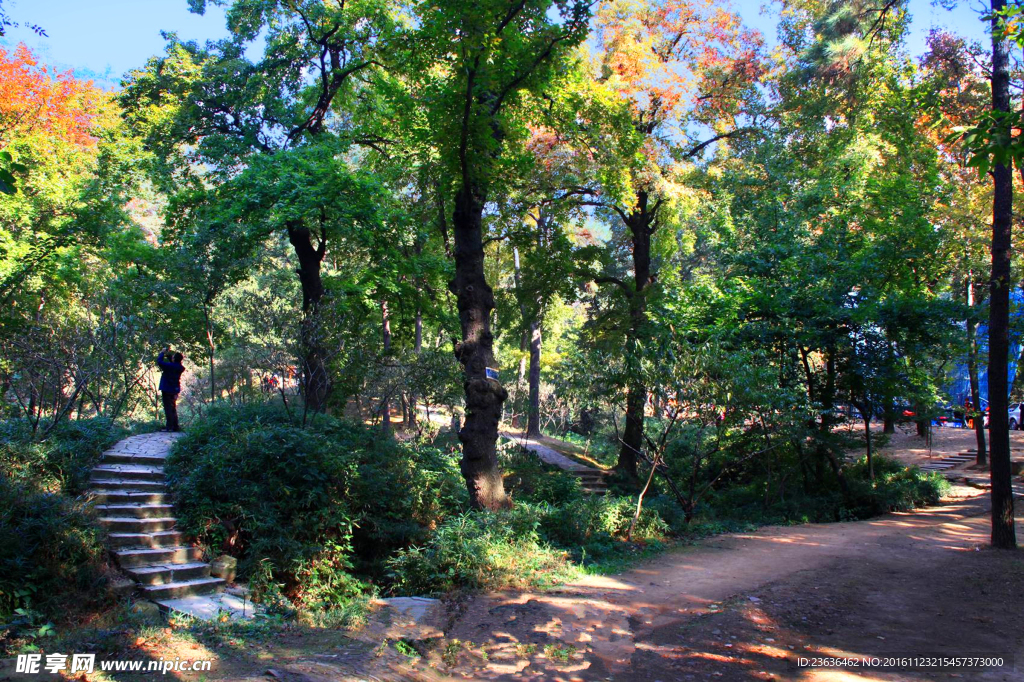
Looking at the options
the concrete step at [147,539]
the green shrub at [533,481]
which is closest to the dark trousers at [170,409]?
the concrete step at [147,539]

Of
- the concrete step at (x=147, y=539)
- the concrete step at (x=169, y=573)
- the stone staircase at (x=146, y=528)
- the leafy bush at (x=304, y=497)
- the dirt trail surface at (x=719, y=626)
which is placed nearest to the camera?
the dirt trail surface at (x=719, y=626)

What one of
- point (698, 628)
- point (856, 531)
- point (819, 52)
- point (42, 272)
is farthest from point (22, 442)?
point (819, 52)

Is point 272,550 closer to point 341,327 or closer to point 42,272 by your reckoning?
point 341,327

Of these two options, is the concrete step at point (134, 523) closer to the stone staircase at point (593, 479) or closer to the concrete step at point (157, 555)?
the concrete step at point (157, 555)

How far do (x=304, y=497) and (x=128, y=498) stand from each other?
224cm

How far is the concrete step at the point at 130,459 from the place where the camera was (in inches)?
375

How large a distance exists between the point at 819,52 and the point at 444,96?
40.3 ft

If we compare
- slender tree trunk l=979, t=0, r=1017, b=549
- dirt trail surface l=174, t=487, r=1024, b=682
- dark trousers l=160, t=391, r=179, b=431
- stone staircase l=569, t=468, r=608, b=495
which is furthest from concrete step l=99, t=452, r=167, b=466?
slender tree trunk l=979, t=0, r=1017, b=549

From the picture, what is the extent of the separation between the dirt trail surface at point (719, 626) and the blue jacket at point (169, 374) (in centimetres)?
745

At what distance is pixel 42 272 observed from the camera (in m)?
16.0

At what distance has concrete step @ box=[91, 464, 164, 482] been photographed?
8938 mm

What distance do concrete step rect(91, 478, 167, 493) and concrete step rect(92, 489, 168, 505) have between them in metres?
0.10

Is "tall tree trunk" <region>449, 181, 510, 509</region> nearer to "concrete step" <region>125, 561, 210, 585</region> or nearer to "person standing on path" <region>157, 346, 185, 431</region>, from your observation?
"concrete step" <region>125, 561, 210, 585</region>

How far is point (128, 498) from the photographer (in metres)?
8.50
